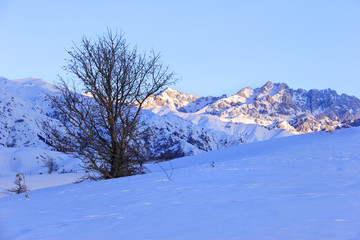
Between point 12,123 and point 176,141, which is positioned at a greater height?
point 12,123

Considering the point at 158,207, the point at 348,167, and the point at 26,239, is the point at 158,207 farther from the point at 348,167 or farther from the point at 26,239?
the point at 348,167

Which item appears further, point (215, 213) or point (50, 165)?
point (50, 165)

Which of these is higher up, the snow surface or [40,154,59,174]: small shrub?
the snow surface

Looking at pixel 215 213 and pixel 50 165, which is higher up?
pixel 215 213

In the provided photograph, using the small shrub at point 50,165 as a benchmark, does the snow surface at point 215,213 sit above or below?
above

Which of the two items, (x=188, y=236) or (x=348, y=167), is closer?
(x=188, y=236)

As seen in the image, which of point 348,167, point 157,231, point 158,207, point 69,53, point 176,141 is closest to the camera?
point 157,231

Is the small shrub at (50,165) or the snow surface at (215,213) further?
the small shrub at (50,165)

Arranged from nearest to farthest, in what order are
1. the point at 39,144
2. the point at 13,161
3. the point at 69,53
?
the point at 69,53 < the point at 13,161 < the point at 39,144

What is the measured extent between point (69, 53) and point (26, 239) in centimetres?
858

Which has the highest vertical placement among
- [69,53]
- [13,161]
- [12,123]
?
[12,123]

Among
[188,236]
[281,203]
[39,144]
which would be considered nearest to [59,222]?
[188,236]

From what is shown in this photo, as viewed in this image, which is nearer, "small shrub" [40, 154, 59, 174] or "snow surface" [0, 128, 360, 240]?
"snow surface" [0, 128, 360, 240]

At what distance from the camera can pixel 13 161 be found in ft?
207
